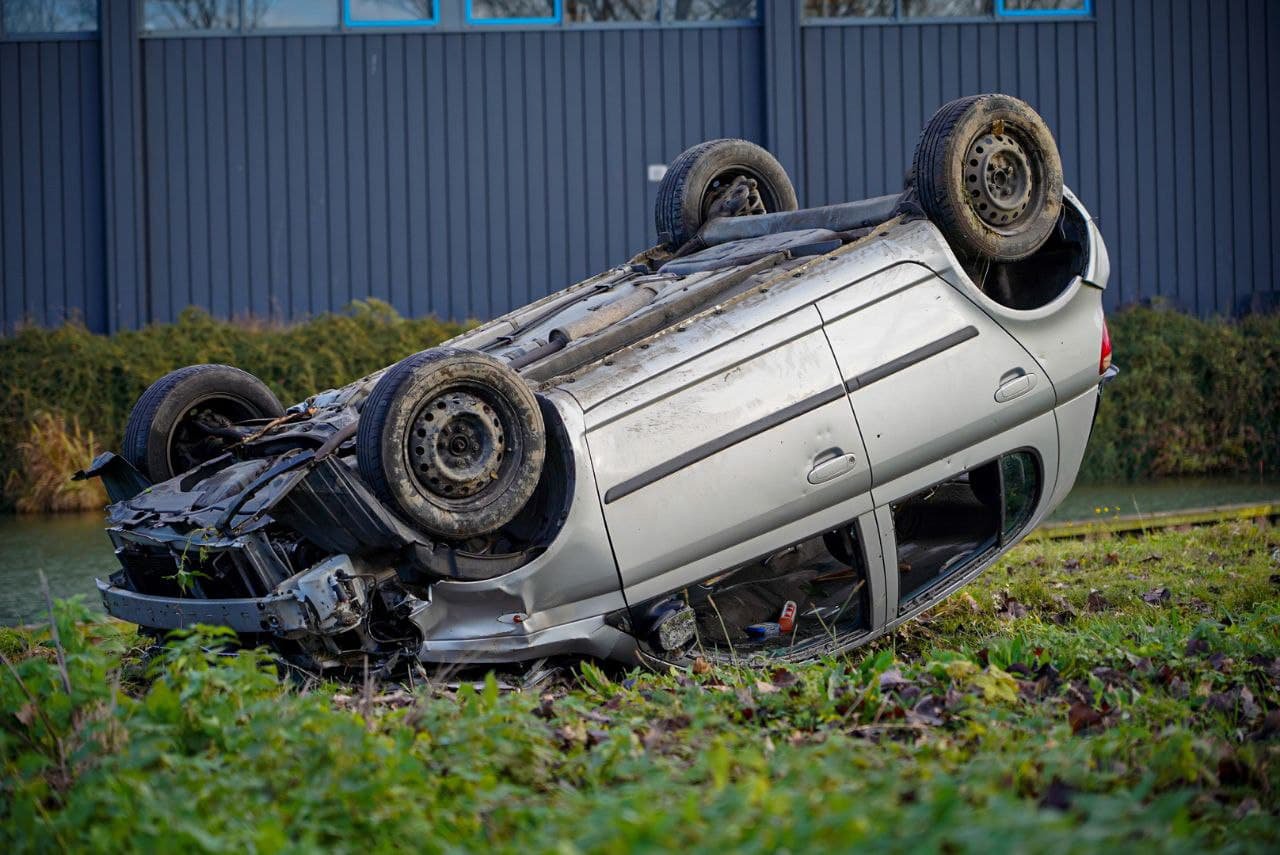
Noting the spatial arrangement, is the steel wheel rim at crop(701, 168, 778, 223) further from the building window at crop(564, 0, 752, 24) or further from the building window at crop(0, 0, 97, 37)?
the building window at crop(0, 0, 97, 37)

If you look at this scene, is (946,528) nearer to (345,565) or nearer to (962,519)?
(962,519)

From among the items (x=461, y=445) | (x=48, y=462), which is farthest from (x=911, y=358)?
(x=48, y=462)

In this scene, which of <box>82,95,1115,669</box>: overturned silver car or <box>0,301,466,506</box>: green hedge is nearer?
<box>82,95,1115,669</box>: overturned silver car

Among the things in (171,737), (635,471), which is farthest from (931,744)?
(171,737)

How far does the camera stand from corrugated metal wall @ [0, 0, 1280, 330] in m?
14.1

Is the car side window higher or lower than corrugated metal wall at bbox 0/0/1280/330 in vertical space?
lower

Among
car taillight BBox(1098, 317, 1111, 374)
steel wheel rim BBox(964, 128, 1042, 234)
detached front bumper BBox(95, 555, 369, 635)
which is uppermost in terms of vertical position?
steel wheel rim BBox(964, 128, 1042, 234)

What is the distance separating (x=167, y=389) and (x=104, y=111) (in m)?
10.1

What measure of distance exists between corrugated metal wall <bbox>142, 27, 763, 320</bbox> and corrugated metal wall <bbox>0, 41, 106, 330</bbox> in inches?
26.3

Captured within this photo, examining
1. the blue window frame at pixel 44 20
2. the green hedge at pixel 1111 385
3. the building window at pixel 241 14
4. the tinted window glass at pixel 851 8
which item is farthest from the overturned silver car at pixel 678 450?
the blue window frame at pixel 44 20

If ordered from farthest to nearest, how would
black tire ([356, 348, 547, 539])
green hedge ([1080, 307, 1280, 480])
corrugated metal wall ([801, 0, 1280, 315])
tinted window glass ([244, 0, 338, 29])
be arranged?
corrugated metal wall ([801, 0, 1280, 315]) < tinted window glass ([244, 0, 338, 29]) < green hedge ([1080, 307, 1280, 480]) < black tire ([356, 348, 547, 539])

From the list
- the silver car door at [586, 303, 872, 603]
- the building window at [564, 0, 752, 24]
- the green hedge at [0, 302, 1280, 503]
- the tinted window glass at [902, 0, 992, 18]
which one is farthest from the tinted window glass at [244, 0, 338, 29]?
the silver car door at [586, 303, 872, 603]

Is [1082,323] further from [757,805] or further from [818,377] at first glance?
[757,805]

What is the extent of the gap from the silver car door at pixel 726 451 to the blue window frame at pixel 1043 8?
10888mm
